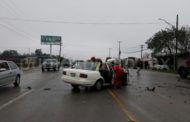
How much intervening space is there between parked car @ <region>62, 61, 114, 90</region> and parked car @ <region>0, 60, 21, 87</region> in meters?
2.89

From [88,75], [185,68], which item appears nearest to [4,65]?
[88,75]

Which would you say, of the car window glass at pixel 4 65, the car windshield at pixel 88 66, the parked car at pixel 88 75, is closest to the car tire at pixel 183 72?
the parked car at pixel 88 75

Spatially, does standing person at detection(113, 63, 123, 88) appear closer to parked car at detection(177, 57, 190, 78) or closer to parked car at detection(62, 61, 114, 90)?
parked car at detection(62, 61, 114, 90)

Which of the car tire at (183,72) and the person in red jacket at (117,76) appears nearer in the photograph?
the person in red jacket at (117,76)

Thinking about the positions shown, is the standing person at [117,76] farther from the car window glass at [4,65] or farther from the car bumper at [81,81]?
the car window glass at [4,65]

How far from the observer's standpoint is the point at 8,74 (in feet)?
47.0

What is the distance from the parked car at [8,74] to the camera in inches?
535

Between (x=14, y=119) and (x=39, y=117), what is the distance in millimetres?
666

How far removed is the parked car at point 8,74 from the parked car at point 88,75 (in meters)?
2.89

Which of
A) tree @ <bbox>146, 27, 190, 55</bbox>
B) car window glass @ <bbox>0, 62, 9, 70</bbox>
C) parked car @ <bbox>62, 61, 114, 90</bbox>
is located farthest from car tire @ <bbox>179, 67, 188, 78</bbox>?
tree @ <bbox>146, 27, 190, 55</bbox>

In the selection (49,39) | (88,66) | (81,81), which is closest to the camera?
(81,81)

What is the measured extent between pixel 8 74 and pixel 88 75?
4.29 metres

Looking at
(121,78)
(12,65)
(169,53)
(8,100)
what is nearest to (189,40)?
(169,53)

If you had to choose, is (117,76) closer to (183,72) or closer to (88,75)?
(88,75)
